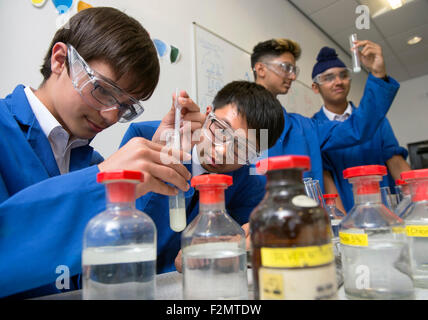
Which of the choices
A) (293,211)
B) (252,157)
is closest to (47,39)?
(252,157)

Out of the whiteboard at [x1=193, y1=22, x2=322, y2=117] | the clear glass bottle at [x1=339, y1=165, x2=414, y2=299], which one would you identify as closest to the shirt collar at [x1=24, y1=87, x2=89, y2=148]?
the clear glass bottle at [x1=339, y1=165, x2=414, y2=299]

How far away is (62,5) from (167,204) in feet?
4.00

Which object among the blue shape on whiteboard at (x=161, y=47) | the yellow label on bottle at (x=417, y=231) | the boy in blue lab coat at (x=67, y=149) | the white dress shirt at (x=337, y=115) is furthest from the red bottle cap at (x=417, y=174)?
the white dress shirt at (x=337, y=115)

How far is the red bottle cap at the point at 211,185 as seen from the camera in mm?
467

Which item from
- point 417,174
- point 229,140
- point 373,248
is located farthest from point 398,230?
point 229,140

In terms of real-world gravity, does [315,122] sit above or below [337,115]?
below

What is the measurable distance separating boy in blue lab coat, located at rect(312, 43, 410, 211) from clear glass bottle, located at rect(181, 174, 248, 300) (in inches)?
62.4

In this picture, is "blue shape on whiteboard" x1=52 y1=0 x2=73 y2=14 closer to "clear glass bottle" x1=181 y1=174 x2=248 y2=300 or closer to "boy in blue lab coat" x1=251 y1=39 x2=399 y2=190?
"boy in blue lab coat" x1=251 y1=39 x2=399 y2=190

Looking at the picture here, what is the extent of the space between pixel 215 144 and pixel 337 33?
4.05m

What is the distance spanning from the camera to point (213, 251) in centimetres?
50

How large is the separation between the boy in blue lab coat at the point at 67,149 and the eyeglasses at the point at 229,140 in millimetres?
65

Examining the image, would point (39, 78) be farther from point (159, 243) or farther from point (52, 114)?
point (159, 243)

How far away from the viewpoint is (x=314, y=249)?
0.35m

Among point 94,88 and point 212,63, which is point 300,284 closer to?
point 94,88
